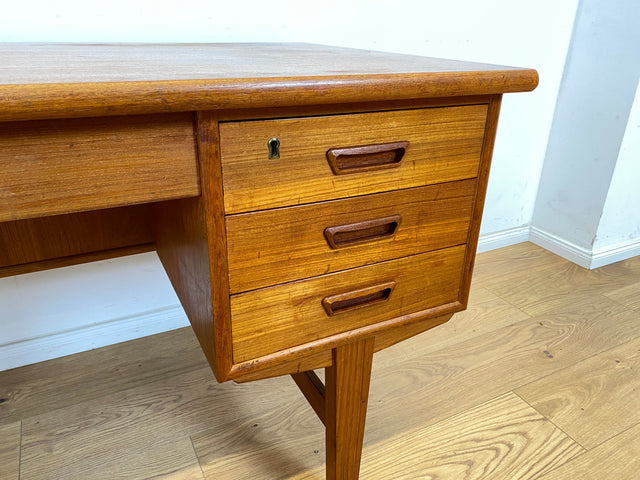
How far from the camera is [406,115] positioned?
643 millimetres

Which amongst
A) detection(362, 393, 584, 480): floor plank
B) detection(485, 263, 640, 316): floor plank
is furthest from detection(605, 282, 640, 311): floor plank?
detection(362, 393, 584, 480): floor plank

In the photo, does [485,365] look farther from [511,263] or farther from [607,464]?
[511,263]

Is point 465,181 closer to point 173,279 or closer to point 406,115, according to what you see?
point 406,115

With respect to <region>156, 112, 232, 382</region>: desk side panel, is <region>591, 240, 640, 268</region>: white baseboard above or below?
below

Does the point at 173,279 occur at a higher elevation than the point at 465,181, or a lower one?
lower

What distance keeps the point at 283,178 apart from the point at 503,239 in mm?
1588

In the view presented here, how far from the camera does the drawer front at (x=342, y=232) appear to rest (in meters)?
0.61

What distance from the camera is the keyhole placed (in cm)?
57

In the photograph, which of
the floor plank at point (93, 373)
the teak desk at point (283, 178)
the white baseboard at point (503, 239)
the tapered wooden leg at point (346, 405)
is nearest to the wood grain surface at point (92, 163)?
the teak desk at point (283, 178)

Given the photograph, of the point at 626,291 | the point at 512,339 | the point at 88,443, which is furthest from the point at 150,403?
the point at 626,291

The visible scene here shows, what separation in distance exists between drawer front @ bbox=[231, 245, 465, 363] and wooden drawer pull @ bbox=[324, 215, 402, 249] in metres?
0.04

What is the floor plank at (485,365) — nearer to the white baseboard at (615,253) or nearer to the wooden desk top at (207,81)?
the white baseboard at (615,253)

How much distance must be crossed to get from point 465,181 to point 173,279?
0.54 metres

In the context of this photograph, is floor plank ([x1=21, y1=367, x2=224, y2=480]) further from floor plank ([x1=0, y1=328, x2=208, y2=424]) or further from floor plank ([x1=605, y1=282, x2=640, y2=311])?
floor plank ([x1=605, y1=282, x2=640, y2=311])
